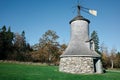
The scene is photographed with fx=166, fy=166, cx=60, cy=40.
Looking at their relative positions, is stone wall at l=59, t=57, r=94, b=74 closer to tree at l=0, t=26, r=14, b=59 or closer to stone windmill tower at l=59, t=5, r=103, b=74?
stone windmill tower at l=59, t=5, r=103, b=74

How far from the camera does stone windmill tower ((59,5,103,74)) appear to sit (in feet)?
71.5

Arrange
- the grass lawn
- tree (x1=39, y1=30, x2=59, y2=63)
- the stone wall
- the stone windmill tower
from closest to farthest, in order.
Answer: the grass lawn, the stone wall, the stone windmill tower, tree (x1=39, y1=30, x2=59, y2=63)

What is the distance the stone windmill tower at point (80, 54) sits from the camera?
2180cm

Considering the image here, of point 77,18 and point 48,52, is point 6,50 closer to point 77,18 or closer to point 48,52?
point 48,52

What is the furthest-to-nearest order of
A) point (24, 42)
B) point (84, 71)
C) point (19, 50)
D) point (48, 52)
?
point (24, 42)
point (19, 50)
point (48, 52)
point (84, 71)

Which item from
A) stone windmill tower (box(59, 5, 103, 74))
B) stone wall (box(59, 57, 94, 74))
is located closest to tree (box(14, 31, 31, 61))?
stone windmill tower (box(59, 5, 103, 74))

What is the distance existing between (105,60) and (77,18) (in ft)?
127

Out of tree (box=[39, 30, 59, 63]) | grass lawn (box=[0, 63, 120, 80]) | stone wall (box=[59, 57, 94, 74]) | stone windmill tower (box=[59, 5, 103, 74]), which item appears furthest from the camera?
tree (box=[39, 30, 59, 63])

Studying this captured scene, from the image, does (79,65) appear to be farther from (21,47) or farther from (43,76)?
(21,47)

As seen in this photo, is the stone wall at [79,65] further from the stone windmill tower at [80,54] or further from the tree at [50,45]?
the tree at [50,45]

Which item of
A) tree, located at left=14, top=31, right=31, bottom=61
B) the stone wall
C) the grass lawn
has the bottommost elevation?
the grass lawn

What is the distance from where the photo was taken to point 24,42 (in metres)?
72.9

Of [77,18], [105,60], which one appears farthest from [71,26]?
[105,60]

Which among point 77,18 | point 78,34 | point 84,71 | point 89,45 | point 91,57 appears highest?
point 77,18
